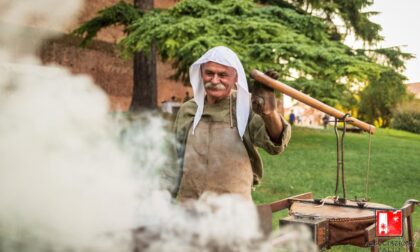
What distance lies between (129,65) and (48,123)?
19561 mm

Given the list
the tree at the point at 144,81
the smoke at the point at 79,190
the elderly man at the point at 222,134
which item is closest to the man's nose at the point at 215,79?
the elderly man at the point at 222,134

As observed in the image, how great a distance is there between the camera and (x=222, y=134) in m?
3.19

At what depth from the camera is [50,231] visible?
8.05ft

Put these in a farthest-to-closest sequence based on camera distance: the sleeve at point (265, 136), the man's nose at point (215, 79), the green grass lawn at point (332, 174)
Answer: the green grass lawn at point (332, 174) → the man's nose at point (215, 79) → the sleeve at point (265, 136)

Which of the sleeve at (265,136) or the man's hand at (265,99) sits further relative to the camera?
the sleeve at (265,136)

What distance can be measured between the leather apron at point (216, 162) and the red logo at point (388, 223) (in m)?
1.15

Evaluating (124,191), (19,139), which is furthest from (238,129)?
(19,139)

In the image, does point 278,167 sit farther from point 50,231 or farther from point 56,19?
point 50,231

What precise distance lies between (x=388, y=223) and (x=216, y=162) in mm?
1507

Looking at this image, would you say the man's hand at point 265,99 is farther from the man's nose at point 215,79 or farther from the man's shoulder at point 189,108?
the man's shoulder at point 189,108

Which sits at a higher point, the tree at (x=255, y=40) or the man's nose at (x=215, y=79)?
the tree at (x=255, y=40)

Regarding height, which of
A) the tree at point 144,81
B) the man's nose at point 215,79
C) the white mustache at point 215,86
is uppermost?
the tree at point 144,81

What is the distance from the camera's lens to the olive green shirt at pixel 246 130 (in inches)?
119

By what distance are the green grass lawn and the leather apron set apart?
125 inches
